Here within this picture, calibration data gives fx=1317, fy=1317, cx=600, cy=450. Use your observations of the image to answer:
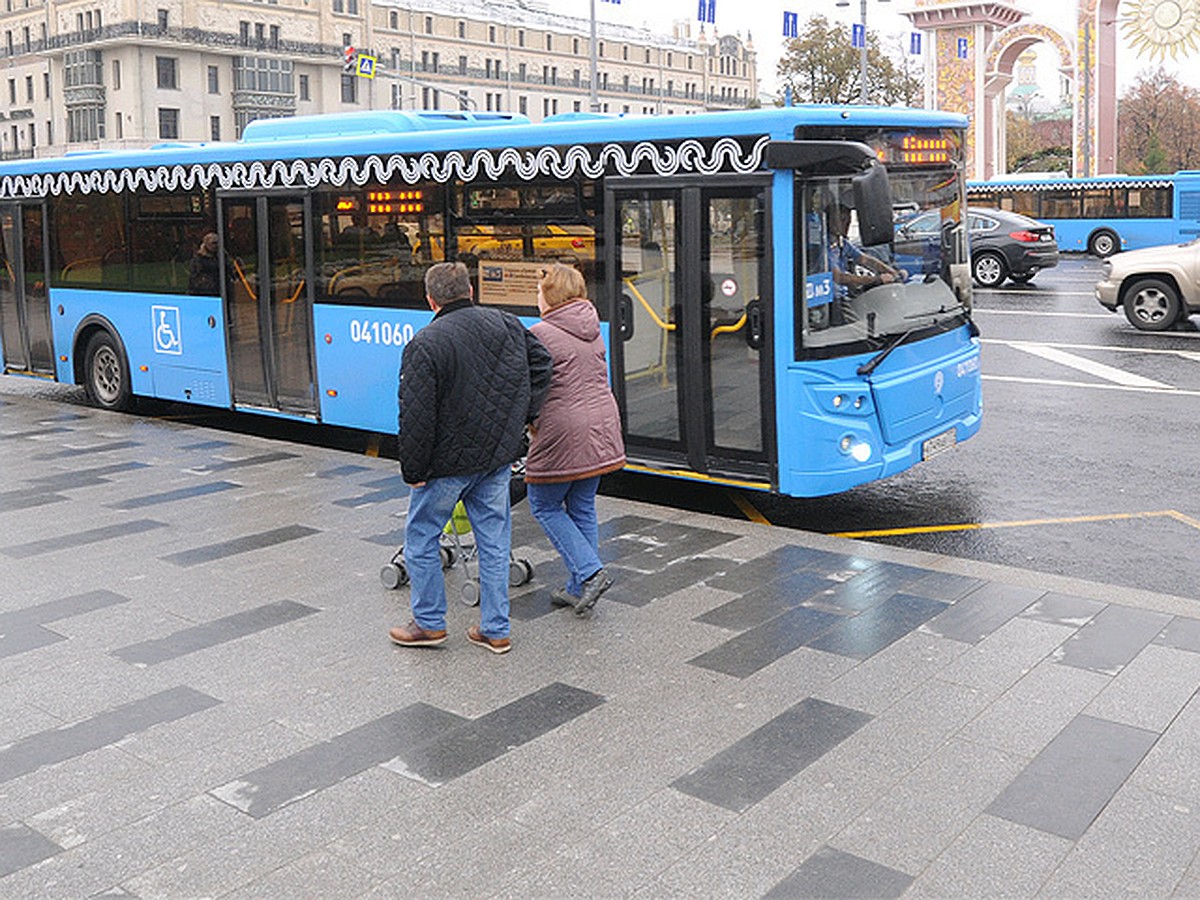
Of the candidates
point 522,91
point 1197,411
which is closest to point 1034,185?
point 1197,411

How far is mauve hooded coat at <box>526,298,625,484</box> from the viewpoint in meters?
6.27

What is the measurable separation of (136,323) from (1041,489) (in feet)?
28.2

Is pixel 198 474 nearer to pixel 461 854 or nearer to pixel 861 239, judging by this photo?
pixel 861 239

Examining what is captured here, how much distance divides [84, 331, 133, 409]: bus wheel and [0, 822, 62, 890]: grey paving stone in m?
9.49

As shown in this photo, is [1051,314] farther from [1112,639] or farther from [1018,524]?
[1112,639]

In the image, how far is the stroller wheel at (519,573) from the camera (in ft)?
23.1

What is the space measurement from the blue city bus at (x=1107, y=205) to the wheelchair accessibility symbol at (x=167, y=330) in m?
25.3

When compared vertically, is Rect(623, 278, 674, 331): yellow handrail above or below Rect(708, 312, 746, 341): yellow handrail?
above

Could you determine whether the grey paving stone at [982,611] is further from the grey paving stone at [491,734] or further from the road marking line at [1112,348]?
the road marking line at [1112,348]

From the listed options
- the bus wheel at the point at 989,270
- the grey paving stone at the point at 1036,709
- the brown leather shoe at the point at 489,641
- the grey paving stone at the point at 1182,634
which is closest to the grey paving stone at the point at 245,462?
the brown leather shoe at the point at 489,641

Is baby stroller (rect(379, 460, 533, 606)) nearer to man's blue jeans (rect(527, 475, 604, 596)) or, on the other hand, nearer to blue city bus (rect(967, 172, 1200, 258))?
man's blue jeans (rect(527, 475, 604, 596))

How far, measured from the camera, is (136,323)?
12914 millimetres

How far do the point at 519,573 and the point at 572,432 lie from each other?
1103 mm

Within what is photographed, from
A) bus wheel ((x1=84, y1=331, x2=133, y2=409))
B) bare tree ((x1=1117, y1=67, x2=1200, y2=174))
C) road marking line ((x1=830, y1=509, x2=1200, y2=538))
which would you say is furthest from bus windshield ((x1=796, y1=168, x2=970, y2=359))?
bare tree ((x1=1117, y1=67, x2=1200, y2=174))
